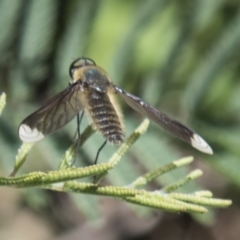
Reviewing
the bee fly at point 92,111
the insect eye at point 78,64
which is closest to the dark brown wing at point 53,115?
the bee fly at point 92,111

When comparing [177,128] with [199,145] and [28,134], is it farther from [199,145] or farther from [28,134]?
[28,134]

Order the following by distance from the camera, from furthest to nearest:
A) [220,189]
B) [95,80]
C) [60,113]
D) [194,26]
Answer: [220,189]
[194,26]
[95,80]
[60,113]

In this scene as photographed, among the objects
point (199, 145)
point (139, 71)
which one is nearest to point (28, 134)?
point (199, 145)

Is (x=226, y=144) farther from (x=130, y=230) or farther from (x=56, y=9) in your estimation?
(x=130, y=230)

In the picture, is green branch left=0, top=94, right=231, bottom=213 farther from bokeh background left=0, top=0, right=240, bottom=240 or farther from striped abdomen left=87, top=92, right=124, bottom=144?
bokeh background left=0, top=0, right=240, bottom=240

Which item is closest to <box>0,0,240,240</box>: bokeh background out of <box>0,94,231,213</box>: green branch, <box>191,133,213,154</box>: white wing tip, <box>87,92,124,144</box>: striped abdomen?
<box>87,92,124,144</box>: striped abdomen

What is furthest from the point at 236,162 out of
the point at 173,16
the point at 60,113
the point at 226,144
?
the point at 60,113
